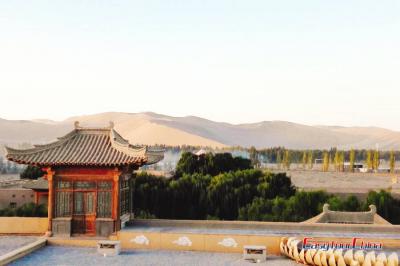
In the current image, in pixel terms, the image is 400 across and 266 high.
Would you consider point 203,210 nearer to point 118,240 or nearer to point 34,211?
point 34,211

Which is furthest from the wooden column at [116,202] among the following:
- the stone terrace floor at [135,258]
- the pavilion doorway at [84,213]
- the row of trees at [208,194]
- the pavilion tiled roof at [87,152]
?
the row of trees at [208,194]

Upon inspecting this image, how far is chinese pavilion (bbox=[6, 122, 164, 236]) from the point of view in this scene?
20.6 m

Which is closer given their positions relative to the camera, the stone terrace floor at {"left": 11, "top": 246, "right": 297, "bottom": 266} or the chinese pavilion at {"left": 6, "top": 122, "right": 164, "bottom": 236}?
the stone terrace floor at {"left": 11, "top": 246, "right": 297, "bottom": 266}

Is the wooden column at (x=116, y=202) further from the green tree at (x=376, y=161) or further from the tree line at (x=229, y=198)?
the green tree at (x=376, y=161)

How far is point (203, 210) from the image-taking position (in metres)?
41.4

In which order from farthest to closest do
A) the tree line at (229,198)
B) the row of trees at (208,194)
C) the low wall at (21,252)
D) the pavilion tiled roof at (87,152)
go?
the row of trees at (208,194) → the tree line at (229,198) → the pavilion tiled roof at (87,152) → the low wall at (21,252)

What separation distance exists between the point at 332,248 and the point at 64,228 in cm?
1012

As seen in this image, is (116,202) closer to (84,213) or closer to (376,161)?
(84,213)

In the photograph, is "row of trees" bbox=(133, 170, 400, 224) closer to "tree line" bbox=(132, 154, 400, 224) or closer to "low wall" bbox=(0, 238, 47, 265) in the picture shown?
"tree line" bbox=(132, 154, 400, 224)

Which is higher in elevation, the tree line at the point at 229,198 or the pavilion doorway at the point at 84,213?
the pavilion doorway at the point at 84,213

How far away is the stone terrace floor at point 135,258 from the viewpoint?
1738 cm

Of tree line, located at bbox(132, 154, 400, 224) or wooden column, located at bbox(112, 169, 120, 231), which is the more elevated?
wooden column, located at bbox(112, 169, 120, 231)

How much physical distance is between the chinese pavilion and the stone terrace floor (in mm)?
Answer: 1454

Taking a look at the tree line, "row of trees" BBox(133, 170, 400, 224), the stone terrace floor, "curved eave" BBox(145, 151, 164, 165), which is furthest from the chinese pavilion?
"row of trees" BBox(133, 170, 400, 224)
